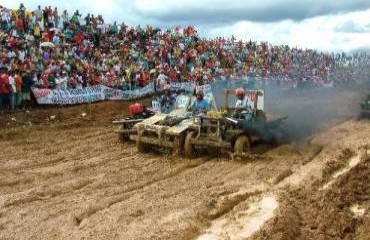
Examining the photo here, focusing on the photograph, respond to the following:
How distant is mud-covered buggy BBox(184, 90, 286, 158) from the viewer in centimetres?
1244

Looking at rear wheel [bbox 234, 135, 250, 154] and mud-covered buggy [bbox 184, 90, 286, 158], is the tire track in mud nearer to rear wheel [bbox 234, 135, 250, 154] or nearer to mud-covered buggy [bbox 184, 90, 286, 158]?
mud-covered buggy [bbox 184, 90, 286, 158]

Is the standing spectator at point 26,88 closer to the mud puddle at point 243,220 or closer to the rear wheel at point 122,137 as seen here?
the rear wheel at point 122,137

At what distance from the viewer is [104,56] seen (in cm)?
2359

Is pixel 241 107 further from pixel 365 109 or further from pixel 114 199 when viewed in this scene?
pixel 365 109

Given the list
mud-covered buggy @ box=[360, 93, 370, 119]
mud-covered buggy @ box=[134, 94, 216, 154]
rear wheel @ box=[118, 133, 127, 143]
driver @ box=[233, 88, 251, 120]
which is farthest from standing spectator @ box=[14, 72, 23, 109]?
mud-covered buggy @ box=[360, 93, 370, 119]

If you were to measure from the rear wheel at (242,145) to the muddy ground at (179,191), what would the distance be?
0.34 meters

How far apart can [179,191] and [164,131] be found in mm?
3213

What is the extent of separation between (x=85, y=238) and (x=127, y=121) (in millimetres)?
6882

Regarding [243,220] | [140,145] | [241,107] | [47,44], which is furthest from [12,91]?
[243,220]

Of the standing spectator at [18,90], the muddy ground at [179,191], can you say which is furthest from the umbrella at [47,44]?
the muddy ground at [179,191]

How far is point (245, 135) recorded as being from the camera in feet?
42.2

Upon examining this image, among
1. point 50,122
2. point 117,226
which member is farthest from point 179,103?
point 117,226

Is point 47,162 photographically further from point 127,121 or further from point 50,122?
point 50,122

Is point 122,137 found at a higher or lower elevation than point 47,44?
lower
